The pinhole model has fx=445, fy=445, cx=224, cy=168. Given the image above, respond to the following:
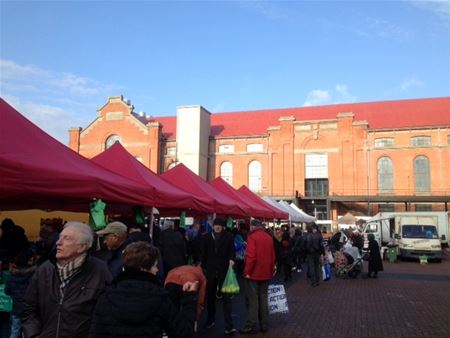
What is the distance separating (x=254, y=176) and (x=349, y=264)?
115ft

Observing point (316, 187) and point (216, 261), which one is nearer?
point (216, 261)

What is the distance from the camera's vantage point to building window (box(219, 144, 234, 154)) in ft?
176

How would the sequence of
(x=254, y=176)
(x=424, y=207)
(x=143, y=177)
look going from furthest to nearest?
1. (x=254, y=176)
2. (x=424, y=207)
3. (x=143, y=177)

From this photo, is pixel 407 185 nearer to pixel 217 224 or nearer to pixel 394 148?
pixel 394 148

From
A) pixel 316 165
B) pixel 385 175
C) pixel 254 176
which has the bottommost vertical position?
pixel 385 175

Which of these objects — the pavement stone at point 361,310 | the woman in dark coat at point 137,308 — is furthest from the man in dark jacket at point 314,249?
the woman in dark coat at point 137,308

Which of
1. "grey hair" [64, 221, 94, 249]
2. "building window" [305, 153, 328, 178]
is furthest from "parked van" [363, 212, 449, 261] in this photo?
"grey hair" [64, 221, 94, 249]

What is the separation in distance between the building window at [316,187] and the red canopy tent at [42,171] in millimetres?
43963

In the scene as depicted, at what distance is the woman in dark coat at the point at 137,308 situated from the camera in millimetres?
2711

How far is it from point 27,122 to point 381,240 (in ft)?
95.8

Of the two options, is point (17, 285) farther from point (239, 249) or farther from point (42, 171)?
point (239, 249)

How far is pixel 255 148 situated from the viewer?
2067 inches

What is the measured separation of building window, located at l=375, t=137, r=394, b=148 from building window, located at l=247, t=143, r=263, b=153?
1288 centimetres

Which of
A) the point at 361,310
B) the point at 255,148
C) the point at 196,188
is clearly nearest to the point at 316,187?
the point at 255,148
